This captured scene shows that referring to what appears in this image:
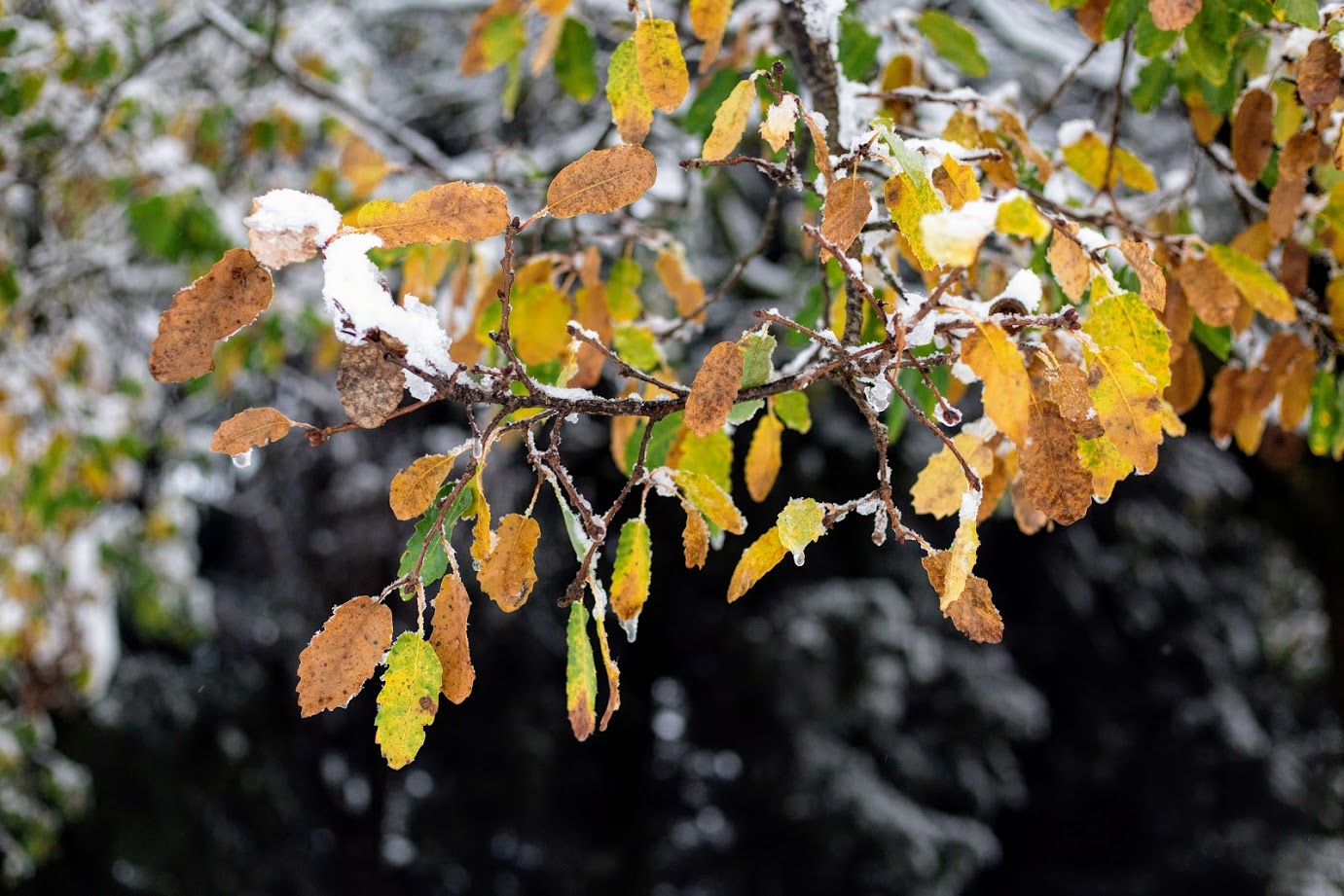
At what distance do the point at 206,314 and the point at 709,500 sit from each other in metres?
0.36

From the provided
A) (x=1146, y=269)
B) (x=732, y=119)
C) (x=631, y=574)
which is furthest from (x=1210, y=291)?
(x=631, y=574)

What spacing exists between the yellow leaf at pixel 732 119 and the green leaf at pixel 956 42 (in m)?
0.54

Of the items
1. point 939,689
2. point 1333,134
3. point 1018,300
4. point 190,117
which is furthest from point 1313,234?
point 939,689

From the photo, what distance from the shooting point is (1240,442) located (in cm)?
110

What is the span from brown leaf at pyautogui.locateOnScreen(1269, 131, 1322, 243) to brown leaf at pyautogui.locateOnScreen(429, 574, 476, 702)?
824 millimetres

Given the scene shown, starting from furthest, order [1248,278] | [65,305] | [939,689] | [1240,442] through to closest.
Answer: [939,689] → [65,305] → [1240,442] → [1248,278]

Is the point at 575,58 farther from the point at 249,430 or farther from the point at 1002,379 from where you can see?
the point at 1002,379

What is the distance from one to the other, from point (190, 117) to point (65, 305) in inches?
26.3

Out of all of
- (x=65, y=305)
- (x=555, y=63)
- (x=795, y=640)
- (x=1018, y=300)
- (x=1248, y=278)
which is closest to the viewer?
(x=1018, y=300)

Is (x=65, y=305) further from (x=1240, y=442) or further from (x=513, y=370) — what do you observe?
(x=1240, y=442)

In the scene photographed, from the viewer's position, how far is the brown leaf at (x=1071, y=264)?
29.7 inches

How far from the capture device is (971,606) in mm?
674

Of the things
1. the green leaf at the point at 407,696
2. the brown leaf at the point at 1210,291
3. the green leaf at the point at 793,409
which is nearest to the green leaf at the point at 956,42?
the brown leaf at the point at 1210,291

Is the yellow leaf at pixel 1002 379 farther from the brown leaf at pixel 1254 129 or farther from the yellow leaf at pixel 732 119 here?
the brown leaf at pixel 1254 129
